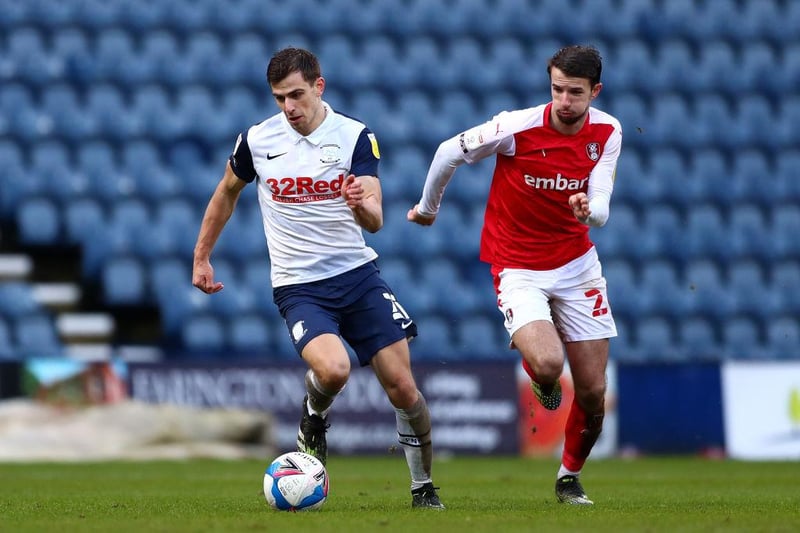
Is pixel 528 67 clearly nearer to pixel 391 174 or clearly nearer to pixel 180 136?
pixel 391 174

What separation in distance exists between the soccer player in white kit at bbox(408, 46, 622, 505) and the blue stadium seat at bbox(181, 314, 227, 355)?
824 centimetres

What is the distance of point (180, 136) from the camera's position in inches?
686

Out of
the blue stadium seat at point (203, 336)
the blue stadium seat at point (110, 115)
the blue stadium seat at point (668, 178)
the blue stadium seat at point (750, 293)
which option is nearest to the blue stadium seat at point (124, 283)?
the blue stadium seat at point (203, 336)

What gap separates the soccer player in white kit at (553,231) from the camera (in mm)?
7660

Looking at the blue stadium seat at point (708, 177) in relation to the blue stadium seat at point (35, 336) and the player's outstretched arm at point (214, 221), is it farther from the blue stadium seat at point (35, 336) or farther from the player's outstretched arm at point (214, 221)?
the player's outstretched arm at point (214, 221)

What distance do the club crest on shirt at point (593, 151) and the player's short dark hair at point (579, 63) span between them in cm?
40

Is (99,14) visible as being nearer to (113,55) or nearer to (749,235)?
(113,55)

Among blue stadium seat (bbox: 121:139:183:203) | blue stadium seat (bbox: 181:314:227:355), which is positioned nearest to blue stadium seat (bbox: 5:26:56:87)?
blue stadium seat (bbox: 121:139:183:203)

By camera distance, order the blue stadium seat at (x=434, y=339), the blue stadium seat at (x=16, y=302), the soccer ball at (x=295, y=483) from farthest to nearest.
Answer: the blue stadium seat at (x=434, y=339), the blue stadium seat at (x=16, y=302), the soccer ball at (x=295, y=483)

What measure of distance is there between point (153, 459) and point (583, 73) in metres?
7.90

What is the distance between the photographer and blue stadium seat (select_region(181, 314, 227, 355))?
1562cm

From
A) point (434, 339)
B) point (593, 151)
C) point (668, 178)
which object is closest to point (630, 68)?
point (668, 178)

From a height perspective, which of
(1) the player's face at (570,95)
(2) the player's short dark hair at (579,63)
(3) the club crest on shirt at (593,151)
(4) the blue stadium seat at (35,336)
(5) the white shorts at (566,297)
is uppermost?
(2) the player's short dark hair at (579,63)

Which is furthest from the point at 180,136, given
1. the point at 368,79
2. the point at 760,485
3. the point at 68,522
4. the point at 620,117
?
the point at 68,522
